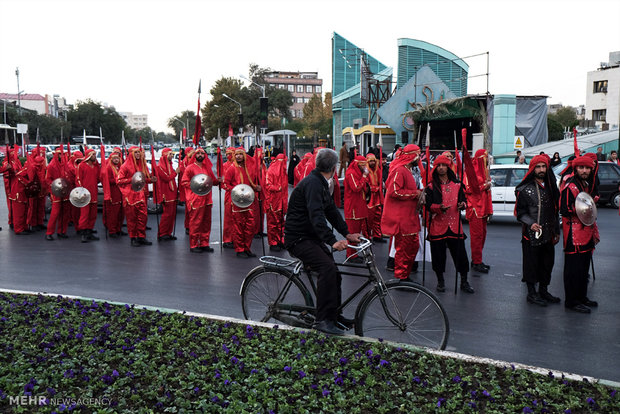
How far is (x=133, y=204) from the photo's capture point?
461 inches

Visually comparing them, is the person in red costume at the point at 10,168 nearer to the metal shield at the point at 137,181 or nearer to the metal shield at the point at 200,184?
the metal shield at the point at 137,181

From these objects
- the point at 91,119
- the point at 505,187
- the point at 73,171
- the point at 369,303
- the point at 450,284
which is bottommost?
the point at 450,284

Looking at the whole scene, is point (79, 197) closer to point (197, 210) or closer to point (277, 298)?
point (197, 210)

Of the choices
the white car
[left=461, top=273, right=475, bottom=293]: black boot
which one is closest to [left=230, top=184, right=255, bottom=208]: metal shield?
[left=461, top=273, right=475, bottom=293]: black boot

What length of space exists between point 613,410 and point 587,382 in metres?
0.42

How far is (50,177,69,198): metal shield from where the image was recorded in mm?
12414

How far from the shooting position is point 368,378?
14.3 ft

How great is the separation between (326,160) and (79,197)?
8.37 m

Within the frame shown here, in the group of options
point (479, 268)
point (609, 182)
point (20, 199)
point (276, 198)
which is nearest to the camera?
point (479, 268)

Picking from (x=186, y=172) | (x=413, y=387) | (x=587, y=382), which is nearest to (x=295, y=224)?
(x=413, y=387)

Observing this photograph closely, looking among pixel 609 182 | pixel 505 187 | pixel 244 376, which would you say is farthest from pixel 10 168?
pixel 609 182

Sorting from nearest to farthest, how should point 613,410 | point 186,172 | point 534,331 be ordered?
point 613,410 < point 534,331 < point 186,172

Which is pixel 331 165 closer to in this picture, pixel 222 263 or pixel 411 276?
pixel 411 276

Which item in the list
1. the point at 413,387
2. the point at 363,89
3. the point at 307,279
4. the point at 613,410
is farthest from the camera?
the point at 363,89
